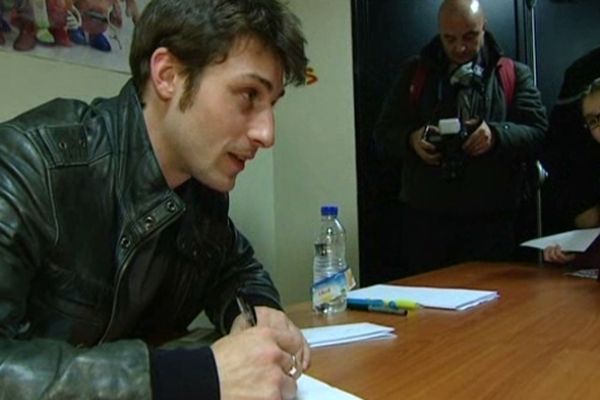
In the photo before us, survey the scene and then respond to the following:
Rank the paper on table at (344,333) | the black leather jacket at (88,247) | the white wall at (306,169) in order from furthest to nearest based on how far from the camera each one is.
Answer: the white wall at (306,169) → the paper on table at (344,333) → the black leather jacket at (88,247)

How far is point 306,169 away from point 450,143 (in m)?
0.93

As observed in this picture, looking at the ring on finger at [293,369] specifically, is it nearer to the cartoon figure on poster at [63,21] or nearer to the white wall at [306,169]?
the cartoon figure on poster at [63,21]

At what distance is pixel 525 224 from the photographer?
8.16 feet

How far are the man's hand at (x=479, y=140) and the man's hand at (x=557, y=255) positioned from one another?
1.32ft

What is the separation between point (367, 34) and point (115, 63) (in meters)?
1.19

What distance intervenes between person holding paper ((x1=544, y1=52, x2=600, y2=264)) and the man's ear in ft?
4.06

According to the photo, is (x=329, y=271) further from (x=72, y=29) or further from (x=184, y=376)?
(x=72, y=29)

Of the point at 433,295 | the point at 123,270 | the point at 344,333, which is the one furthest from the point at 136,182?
the point at 433,295

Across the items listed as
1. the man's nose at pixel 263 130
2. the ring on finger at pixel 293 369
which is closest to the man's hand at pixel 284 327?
the ring on finger at pixel 293 369

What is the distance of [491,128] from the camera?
77.8 inches

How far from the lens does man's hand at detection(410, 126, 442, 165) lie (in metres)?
2.08

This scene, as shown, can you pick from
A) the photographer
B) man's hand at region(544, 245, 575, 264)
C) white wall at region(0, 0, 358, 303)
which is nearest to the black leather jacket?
man's hand at region(544, 245, 575, 264)

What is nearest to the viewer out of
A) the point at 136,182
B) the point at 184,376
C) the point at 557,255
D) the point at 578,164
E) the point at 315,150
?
the point at 184,376

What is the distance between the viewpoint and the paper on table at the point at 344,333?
98 cm
